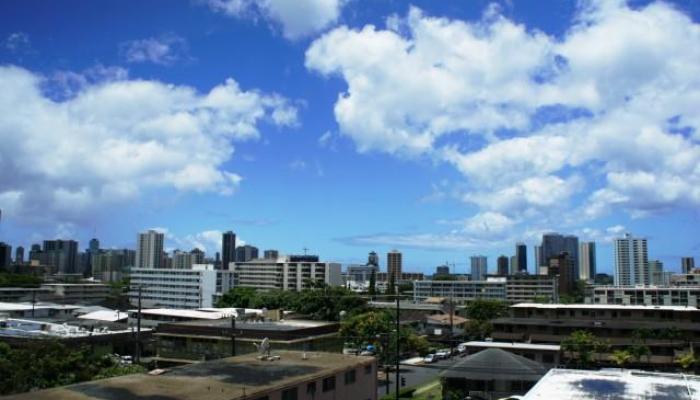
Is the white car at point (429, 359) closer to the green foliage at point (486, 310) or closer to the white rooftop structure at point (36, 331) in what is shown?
the green foliage at point (486, 310)

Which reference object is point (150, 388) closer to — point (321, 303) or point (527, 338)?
point (527, 338)

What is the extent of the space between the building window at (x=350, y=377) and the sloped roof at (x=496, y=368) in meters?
17.8

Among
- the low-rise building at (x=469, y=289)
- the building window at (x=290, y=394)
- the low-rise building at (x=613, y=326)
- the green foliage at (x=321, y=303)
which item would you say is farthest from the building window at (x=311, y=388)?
the low-rise building at (x=469, y=289)

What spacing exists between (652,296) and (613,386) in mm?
134714

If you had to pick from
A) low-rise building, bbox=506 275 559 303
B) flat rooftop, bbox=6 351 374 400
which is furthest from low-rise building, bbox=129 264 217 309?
flat rooftop, bbox=6 351 374 400

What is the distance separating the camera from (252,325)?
213 ft

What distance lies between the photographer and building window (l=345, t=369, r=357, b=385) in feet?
112

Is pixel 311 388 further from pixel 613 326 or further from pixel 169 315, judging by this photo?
pixel 169 315

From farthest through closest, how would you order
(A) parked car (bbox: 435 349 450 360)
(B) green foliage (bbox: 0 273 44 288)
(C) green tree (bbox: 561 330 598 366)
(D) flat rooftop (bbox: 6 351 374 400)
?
(B) green foliage (bbox: 0 273 44 288), (A) parked car (bbox: 435 349 450 360), (C) green tree (bbox: 561 330 598 366), (D) flat rooftop (bbox: 6 351 374 400)

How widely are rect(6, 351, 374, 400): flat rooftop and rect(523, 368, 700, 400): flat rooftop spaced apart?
11285mm

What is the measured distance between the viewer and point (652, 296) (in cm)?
14900

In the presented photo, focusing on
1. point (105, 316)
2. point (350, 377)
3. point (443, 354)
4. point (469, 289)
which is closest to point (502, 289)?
point (469, 289)

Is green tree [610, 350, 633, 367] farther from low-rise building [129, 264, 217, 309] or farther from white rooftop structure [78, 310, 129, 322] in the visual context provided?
low-rise building [129, 264, 217, 309]

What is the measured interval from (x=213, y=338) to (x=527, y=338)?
41760 mm
